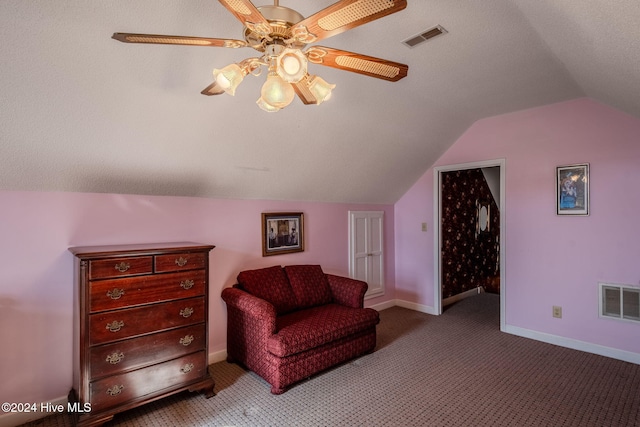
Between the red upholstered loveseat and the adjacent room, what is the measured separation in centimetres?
3

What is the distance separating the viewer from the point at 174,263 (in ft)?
8.25

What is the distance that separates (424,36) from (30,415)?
3.82 metres

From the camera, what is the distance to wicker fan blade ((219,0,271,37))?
117 centimetres

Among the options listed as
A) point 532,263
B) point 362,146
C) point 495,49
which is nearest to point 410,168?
point 362,146

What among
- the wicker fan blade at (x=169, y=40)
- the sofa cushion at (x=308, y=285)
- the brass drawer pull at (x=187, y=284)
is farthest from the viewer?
the sofa cushion at (x=308, y=285)

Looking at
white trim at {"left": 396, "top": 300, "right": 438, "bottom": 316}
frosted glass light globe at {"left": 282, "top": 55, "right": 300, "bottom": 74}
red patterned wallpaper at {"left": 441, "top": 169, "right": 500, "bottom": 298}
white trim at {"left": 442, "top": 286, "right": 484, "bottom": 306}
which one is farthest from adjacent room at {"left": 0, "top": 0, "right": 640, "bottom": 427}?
red patterned wallpaper at {"left": 441, "top": 169, "right": 500, "bottom": 298}

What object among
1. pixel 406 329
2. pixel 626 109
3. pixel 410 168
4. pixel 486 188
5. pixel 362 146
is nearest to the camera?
pixel 626 109

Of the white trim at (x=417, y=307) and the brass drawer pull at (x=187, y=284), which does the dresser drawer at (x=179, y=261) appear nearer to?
the brass drawer pull at (x=187, y=284)

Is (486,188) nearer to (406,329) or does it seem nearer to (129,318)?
(406,329)

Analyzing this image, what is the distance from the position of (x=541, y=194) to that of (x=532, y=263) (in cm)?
81

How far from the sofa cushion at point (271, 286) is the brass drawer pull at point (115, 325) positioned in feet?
3.84

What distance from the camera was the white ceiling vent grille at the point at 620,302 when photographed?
10.8 ft

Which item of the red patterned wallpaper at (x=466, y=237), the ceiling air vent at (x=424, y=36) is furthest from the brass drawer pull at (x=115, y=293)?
the red patterned wallpaper at (x=466, y=237)

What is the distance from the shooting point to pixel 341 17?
1212 mm
